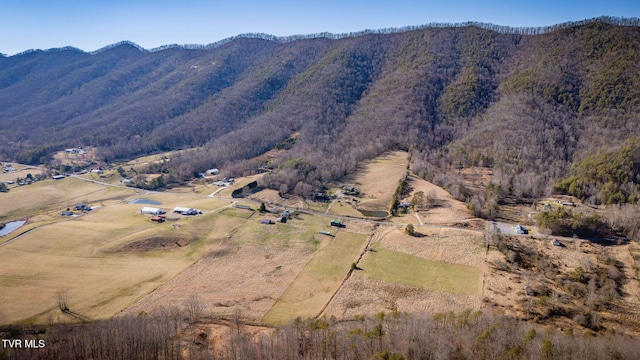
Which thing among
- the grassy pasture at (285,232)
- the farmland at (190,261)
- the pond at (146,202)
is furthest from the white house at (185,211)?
the grassy pasture at (285,232)

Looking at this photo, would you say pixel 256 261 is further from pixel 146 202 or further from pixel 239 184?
pixel 146 202

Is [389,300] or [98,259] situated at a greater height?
[98,259]

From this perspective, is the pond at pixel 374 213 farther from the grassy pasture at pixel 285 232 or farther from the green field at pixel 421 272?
the green field at pixel 421 272

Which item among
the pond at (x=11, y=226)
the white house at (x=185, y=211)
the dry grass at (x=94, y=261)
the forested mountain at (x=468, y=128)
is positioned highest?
the forested mountain at (x=468, y=128)

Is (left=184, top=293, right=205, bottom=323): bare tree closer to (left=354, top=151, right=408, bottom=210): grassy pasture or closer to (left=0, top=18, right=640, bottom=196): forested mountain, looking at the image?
(left=354, top=151, right=408, bottom=210): grassy pasture

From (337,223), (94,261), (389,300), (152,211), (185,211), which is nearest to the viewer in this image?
(389,300)

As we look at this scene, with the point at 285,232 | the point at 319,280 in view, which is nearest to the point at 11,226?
the point at 285,232

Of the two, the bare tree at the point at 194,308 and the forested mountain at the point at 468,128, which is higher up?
the forested mountain at the point at 468,128
